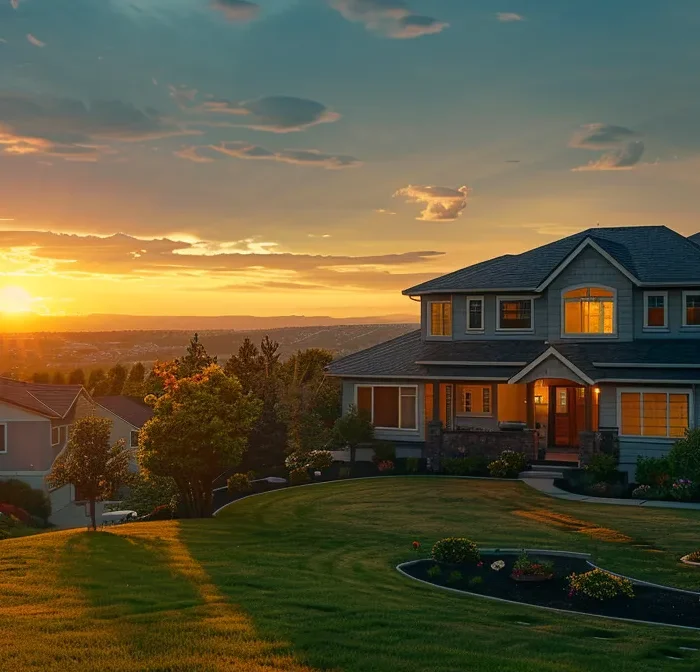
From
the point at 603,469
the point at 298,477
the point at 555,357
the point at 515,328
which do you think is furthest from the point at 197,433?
the point at 515,328

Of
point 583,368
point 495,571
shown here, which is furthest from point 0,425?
point 495,571

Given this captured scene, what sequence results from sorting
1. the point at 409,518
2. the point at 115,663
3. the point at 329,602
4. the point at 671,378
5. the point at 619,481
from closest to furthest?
the point at 115,663 → the point at 329,602 → the point at 409,518 → the point at 619,481 → the point at 671,378

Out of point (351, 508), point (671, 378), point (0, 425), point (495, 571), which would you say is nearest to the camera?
point (495, 571)

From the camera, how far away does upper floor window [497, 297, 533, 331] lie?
125 ft

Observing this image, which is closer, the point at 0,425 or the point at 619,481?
the point at 619,481

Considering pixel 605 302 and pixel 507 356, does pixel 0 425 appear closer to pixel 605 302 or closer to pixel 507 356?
pixel 507 356

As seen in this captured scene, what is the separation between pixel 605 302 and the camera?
3631 centimetres

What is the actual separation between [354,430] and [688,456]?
541 inches

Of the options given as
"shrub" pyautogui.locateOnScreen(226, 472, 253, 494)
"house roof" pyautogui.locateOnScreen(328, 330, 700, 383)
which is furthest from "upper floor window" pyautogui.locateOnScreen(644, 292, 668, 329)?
"shrub" pyautogui.locateOnScreen(226, 472, 253, 494)

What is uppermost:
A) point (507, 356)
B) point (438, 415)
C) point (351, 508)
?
point (507, 356)

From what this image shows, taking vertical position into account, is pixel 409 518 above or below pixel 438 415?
below

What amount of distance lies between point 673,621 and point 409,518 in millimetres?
11657

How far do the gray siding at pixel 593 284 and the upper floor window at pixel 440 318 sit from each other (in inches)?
182

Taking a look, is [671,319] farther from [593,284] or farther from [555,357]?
[555,357]
